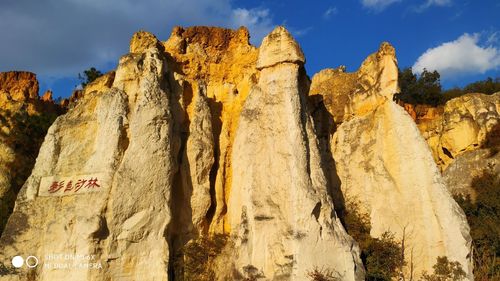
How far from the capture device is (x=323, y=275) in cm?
1215

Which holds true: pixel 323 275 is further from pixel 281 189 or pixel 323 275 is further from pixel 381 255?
pixel 381 255

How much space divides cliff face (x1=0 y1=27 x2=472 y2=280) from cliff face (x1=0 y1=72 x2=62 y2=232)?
5400 mm

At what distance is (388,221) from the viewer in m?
15.3

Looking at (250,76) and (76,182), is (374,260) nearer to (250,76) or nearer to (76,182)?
(250,76)

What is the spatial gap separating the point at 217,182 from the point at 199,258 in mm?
2624

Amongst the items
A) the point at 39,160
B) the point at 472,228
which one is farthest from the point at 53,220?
the point at 472,228

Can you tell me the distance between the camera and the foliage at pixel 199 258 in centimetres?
1355

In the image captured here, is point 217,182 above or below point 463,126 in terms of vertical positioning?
below

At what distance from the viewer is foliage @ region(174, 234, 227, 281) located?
1355 centimetres

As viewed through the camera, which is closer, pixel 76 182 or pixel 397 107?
pixel 76 182

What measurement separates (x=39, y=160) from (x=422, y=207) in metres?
11.2

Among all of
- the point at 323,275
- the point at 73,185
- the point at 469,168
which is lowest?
the point at 323,275

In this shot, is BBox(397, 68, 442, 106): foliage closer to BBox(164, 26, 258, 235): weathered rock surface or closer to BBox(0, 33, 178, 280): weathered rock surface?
BBox(164, 26, 258, 235): weathered rock surface

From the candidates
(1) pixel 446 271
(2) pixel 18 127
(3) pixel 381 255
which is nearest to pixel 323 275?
(3) pixel 381 255
